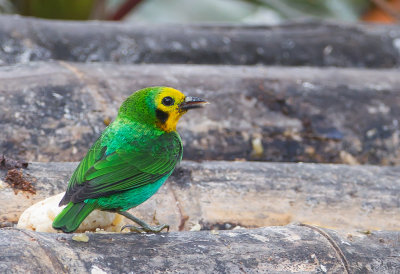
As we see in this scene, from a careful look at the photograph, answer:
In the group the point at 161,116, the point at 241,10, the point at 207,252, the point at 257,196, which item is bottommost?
the point at 241,10

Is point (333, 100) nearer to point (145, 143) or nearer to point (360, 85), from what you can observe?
point (360, 85)

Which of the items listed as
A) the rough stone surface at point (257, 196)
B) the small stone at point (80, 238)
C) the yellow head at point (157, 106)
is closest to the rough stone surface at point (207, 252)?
the small stone at point (80, 238)

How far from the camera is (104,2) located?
23.6ft

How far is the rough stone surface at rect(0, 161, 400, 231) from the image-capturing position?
9.96ft

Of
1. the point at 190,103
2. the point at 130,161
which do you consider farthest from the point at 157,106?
the point at 130,161

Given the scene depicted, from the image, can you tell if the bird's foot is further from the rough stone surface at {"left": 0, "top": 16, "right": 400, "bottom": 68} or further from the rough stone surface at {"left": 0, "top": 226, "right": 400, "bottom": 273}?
the rough stone surface at {"left": 0, "top": 16, "right": 400, "bottom": 68}

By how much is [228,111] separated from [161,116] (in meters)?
1.12

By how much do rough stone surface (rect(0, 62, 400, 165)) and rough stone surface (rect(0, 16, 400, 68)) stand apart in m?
0.56

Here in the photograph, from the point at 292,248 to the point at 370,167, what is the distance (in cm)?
141

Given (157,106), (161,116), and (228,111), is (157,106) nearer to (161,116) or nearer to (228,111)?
(161,116)

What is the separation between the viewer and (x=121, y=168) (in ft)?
8.79

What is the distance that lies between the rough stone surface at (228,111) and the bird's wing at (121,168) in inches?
31.5

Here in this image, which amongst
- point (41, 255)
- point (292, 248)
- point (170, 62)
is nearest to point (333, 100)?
point (170, 62)

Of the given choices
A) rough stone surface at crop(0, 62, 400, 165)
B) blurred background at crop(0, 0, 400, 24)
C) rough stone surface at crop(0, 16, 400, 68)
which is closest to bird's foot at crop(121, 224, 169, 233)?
rough stone surface at crop(0, 62, 400, 165)
